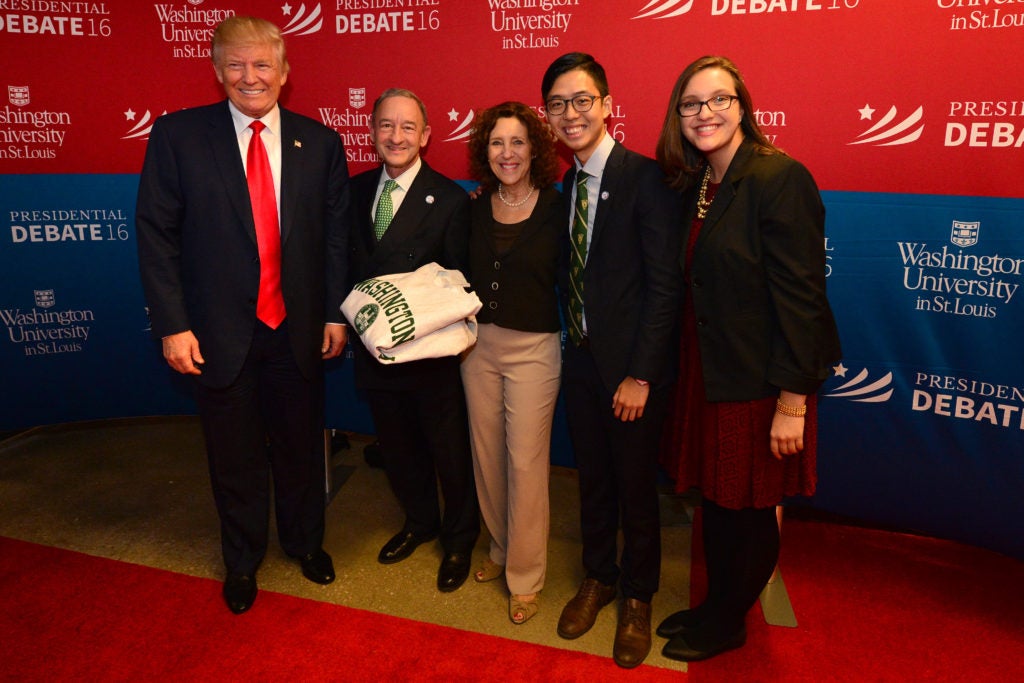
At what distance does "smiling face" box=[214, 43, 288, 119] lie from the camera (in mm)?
2109

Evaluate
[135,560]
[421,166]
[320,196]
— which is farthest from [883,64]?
[135,560]

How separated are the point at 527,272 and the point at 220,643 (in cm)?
159

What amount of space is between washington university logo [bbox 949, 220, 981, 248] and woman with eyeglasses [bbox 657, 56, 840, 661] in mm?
998

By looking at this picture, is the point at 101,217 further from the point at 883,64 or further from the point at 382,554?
the point at 883,64

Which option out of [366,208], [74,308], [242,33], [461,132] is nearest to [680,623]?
[366,208]

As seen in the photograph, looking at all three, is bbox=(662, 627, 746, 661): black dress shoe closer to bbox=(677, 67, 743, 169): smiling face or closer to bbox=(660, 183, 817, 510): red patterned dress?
bbox=(660, 183, 817, 510): red patterned dress

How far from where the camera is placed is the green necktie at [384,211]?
7.72 ft

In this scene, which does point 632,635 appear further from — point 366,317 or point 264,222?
point 264,222

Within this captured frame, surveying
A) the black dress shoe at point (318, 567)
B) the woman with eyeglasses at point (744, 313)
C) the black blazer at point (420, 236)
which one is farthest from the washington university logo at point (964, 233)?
the black dress shoe at point (318, 567)

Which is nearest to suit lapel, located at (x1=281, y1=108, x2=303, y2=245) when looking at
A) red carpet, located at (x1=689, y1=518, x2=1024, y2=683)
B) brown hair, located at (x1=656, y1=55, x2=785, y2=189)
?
brown hair, located at (x1=656, y1=55, x2=785, y2=189)

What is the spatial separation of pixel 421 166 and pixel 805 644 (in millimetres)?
2065

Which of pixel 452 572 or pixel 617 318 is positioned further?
pixel 452 572

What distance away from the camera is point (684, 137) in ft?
6.30

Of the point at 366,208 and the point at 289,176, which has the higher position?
the point at 289,176
